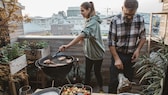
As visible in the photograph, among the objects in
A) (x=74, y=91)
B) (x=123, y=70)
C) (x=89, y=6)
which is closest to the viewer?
(x=74, y=91)

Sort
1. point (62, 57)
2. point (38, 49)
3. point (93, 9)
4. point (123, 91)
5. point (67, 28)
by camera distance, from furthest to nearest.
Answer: point (67, 28), point (38, 49), point (93, 9), point (62, 57), point (123, 91)

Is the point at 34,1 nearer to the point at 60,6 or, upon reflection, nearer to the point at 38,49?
the point at 60,6

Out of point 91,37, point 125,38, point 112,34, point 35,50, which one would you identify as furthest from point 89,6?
point 35,50

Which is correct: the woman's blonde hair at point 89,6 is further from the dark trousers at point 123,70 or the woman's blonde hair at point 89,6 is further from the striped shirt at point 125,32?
the dark trousers at point 123,70

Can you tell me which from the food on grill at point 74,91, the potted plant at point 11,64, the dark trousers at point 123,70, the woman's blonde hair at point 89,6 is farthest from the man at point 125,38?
the potted plant at point 11,64

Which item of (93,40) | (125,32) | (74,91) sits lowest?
(74,91)

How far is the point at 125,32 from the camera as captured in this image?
179cm

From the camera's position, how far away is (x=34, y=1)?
284 cm

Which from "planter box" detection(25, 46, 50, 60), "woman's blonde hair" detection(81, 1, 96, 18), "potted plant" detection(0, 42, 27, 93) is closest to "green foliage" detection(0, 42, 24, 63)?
"potted plant" detection(0, 42, 27, 93)

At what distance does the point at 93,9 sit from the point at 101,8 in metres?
0.69

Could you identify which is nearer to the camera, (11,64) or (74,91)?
(74,91)

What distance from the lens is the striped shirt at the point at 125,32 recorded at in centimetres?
178

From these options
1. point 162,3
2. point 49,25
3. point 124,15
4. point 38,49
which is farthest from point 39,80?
point 162,3

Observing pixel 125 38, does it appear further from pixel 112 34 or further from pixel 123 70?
pixel 123 70
